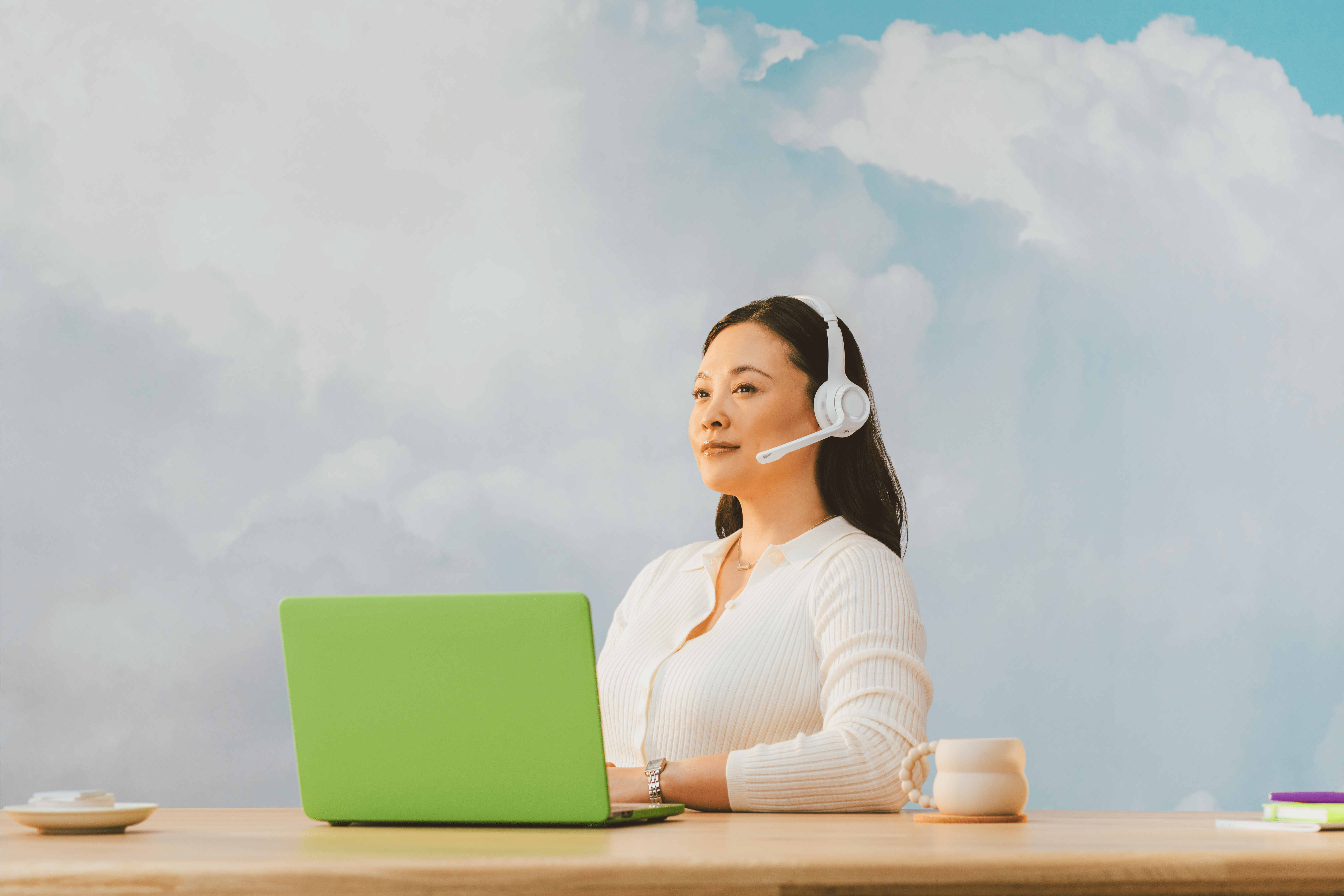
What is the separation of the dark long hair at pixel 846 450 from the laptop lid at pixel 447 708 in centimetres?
95

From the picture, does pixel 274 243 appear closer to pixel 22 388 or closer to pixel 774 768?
pixel 22 388

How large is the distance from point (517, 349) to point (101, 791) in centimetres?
264

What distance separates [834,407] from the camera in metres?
1.83

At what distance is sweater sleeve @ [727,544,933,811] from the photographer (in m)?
1.37

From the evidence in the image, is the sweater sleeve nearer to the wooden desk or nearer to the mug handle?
the mug handle

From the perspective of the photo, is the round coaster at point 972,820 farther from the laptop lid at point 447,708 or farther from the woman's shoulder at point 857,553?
the woman's shoulder at point 857,553

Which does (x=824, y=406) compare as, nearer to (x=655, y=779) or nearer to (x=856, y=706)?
(x=856, y=706)

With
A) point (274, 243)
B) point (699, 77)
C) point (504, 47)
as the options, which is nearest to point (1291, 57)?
point (699, 77)

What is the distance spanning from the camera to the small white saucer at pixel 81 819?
39.8 inches

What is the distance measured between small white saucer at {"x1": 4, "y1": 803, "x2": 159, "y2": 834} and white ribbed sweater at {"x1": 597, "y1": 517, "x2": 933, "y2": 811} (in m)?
0.61

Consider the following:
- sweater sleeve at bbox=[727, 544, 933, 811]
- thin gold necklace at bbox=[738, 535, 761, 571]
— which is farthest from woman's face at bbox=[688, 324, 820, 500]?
sweater sleeve at bbox=[727, 544, 933, 811]

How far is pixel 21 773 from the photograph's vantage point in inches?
133

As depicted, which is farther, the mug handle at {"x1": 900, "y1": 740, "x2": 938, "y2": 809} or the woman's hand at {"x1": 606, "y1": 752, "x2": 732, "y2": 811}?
the woman's hand at {"x1": 606, "y1": 752, "x2": 732, "y2": 811}

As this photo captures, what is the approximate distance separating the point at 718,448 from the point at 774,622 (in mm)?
305
